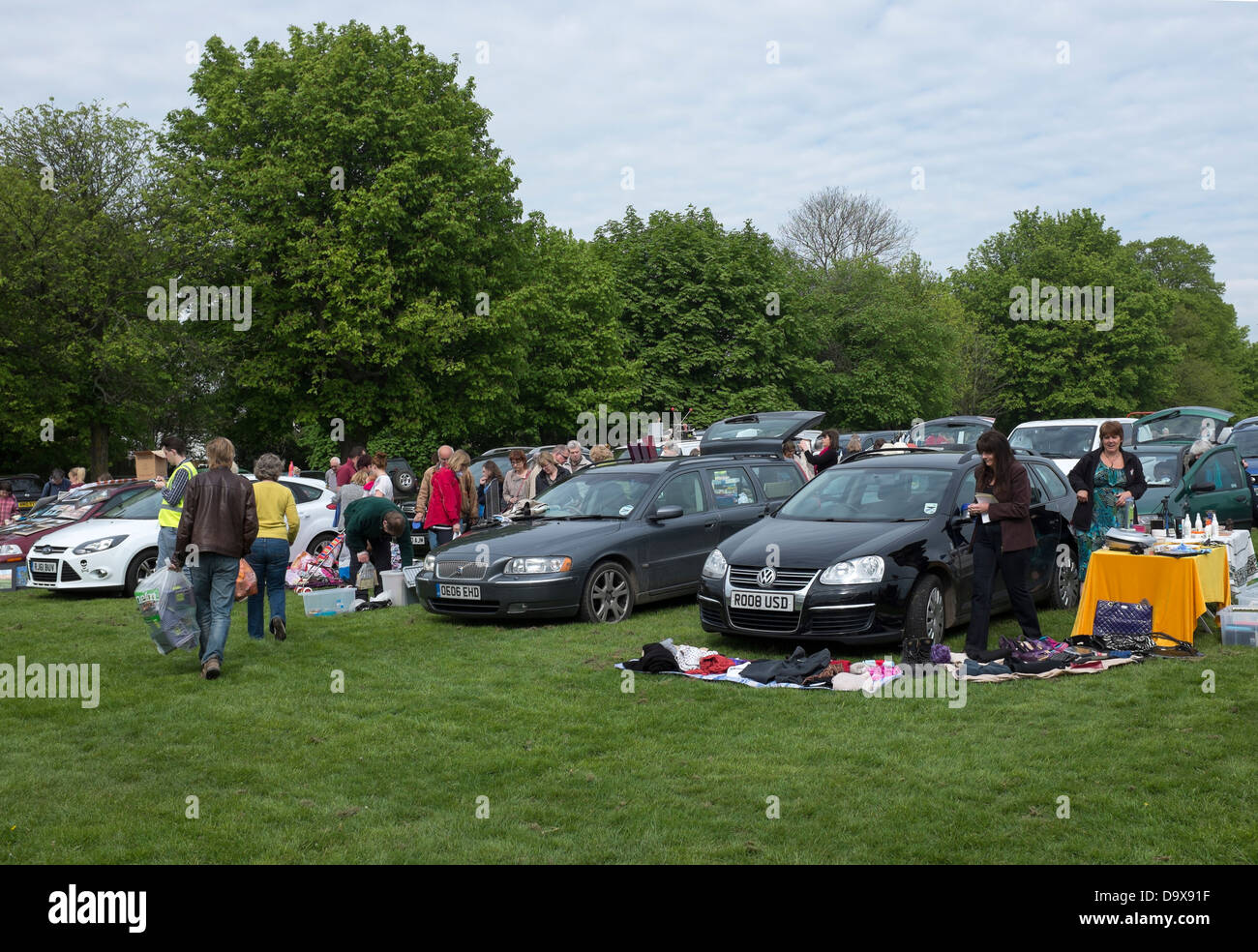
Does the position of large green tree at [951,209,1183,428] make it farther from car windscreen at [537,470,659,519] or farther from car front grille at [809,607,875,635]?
car front grille at [809,607,875,635]

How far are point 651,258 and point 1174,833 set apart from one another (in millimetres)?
46277

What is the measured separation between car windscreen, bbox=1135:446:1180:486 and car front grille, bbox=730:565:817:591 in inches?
360

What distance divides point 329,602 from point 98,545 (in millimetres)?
4250

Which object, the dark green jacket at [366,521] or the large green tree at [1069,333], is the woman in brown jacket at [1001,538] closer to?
the dark green jacket at [366,521]

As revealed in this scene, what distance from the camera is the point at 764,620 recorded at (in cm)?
959

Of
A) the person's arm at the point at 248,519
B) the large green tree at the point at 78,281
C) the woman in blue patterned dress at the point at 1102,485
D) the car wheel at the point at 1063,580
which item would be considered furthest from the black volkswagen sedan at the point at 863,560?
the large green tree at the point at 78,281

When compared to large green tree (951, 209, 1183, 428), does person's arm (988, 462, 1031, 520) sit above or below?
below

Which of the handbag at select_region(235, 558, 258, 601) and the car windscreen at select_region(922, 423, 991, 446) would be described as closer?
the handbag at select_region(235, 558, 258, 601)

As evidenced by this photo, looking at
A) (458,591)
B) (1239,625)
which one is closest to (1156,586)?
(1239,625)

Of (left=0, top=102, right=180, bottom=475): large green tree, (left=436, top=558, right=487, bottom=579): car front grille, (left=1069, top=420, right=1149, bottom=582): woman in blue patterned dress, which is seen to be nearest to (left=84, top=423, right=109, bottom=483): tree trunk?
(left=0, top=102, right=180, bottom=475): large green tree

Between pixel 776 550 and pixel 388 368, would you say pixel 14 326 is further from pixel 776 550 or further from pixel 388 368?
pixel 776 550

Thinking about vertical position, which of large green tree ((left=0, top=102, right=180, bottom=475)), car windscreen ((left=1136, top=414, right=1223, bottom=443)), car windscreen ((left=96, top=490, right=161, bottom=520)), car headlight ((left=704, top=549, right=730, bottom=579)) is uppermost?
large green tree ((left=0, top=102, right=180, bottom=475))

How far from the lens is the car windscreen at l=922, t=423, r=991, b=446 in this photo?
73.0 feet
